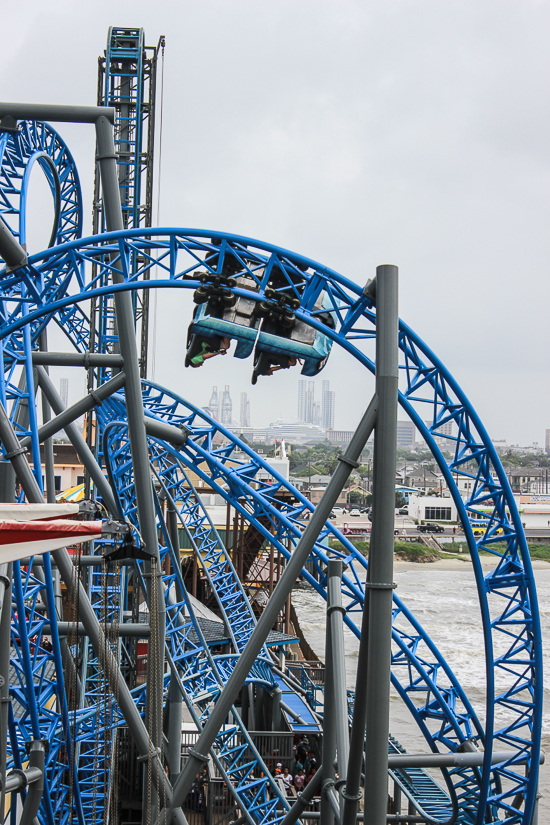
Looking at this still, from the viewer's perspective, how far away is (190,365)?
879 centimetres

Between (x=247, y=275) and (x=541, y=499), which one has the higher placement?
(x=247, y=275)

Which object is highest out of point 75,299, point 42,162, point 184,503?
point 42,162

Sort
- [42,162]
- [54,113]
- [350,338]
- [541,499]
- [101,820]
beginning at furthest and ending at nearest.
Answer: [541,499]
[101,820]
[42,162]
[54,113]
[350,338]

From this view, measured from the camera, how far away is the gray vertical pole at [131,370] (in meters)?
8.52

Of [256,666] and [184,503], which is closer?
[184,503]

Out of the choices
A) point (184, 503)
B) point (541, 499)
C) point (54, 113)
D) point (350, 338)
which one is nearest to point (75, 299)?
point (54, 113)

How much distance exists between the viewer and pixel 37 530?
496 cm

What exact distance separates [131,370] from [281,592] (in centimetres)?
318

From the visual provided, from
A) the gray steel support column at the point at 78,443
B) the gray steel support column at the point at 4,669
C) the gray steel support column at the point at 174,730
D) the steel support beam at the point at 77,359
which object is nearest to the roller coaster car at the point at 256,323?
the steel support beam at the point at 77,359

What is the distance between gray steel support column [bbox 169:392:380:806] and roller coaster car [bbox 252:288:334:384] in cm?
130

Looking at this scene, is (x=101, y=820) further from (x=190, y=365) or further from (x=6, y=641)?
(x=190, y=365)

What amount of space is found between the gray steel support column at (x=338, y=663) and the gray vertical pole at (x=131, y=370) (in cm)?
223

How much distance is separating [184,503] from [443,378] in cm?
991

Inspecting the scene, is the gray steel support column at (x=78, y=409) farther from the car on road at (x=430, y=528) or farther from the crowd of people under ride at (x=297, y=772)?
the car on road at (x=430, y=528)
